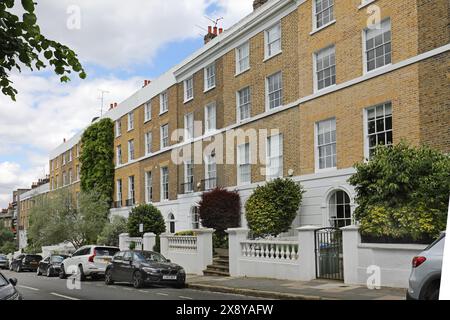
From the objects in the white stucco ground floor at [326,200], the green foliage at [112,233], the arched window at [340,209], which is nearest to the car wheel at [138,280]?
the white stucco ground floor at [326,200]

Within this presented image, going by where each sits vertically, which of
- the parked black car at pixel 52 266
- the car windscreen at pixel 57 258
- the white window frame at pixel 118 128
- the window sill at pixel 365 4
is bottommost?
the parked black car at pixel 52 266

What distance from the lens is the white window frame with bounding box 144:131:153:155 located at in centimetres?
3972

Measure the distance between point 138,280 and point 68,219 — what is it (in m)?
23.2

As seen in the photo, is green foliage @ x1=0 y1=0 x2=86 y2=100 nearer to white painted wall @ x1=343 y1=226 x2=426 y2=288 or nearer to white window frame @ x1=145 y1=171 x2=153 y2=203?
white painted wall @ x1=343 y1=226 x2=426 y2=288

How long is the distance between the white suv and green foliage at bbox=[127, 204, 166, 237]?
7.78 metres

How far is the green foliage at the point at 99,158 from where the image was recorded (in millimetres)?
46125

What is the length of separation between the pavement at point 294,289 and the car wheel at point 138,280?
173 centimetres

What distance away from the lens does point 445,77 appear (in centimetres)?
1744

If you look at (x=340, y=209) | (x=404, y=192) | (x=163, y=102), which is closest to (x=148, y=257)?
(x=340, y=209)

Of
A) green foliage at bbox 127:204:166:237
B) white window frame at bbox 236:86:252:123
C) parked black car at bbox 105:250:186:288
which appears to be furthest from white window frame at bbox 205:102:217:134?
parked black car at bbox 105:250:186:288

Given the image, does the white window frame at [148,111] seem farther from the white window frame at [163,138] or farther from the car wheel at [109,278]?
the car wheel at [109,278]

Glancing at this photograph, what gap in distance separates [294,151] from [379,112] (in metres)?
5.04
